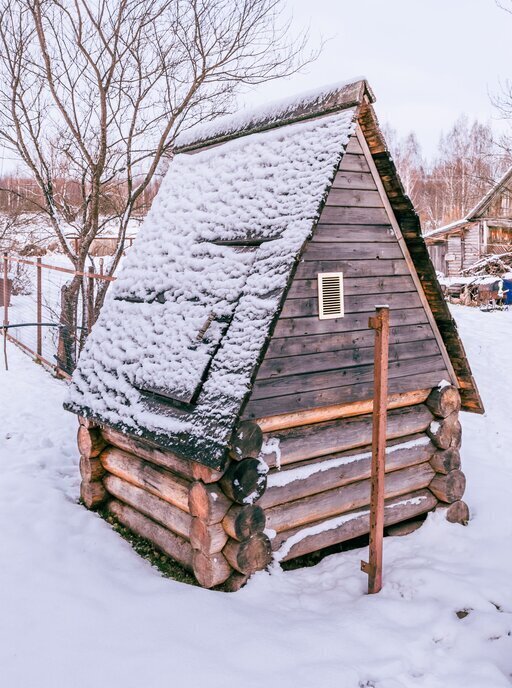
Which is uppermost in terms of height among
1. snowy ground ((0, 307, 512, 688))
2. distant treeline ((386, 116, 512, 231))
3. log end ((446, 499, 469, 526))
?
distant treeline ((386, 116, 512, 231))

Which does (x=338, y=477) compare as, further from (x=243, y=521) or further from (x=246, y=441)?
(x=246, y=441)

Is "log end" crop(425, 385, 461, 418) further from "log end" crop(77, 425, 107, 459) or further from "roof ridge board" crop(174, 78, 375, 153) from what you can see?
"log end" crop(77, 425, 107, 459)

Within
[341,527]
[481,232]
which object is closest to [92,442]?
[341,527]

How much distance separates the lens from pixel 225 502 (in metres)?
4.14

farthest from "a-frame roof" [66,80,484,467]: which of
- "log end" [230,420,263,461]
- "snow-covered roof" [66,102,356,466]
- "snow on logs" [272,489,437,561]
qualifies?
"snow on logs" [272,489,437,561]

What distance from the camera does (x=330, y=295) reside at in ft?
15.4

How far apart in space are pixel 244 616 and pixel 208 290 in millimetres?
2473

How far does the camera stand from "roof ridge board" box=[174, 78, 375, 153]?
4.51 meters

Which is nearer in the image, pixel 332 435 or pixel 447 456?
pixel 332 435

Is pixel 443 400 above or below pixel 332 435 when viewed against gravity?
above

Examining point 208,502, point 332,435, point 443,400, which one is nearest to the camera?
point 208,502

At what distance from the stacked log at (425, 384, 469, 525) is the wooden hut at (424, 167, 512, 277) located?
22187mm

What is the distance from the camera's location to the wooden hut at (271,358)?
415 cm

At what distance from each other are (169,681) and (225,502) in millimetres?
1210
